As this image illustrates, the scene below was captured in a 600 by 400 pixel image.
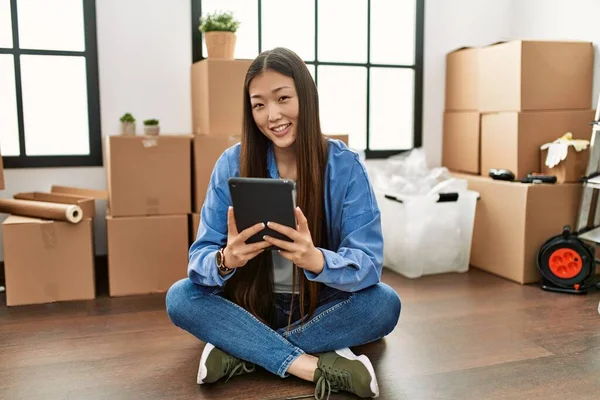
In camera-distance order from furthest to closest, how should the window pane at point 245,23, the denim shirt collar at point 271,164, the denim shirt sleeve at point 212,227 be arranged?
the window pane at point 245,23, the denim shirt collar at point 271,164, the denim shirt sleeve at point 212,227

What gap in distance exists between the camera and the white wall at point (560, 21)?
8.89 ft

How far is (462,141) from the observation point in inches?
123

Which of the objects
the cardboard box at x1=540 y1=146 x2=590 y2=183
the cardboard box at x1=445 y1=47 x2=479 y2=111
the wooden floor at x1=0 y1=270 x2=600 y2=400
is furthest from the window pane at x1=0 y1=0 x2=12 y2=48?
the cardboard box at x1=540 y1=146 x2=590 y2=183

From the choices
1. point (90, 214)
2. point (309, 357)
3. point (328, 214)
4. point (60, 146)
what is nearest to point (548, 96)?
point (328, 214)

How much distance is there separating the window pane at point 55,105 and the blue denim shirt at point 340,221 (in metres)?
1.38

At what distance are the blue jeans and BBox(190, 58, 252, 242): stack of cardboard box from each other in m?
0.92

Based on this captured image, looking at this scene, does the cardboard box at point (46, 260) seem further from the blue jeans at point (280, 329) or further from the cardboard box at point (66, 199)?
the blue jeans at point (280, 329)

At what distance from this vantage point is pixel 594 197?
2557mm

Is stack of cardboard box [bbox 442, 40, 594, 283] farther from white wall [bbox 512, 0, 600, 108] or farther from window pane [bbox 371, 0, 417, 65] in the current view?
window pane [bbox 371, 0, 417, 65]

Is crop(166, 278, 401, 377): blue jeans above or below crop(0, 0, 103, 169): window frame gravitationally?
below

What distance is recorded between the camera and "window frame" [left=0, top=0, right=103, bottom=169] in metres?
2.64

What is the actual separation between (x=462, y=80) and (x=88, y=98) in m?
1.85

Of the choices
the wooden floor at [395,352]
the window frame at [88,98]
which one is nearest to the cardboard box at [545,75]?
the wooden floor at [395,352]

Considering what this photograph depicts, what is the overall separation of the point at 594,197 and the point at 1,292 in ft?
8.19
